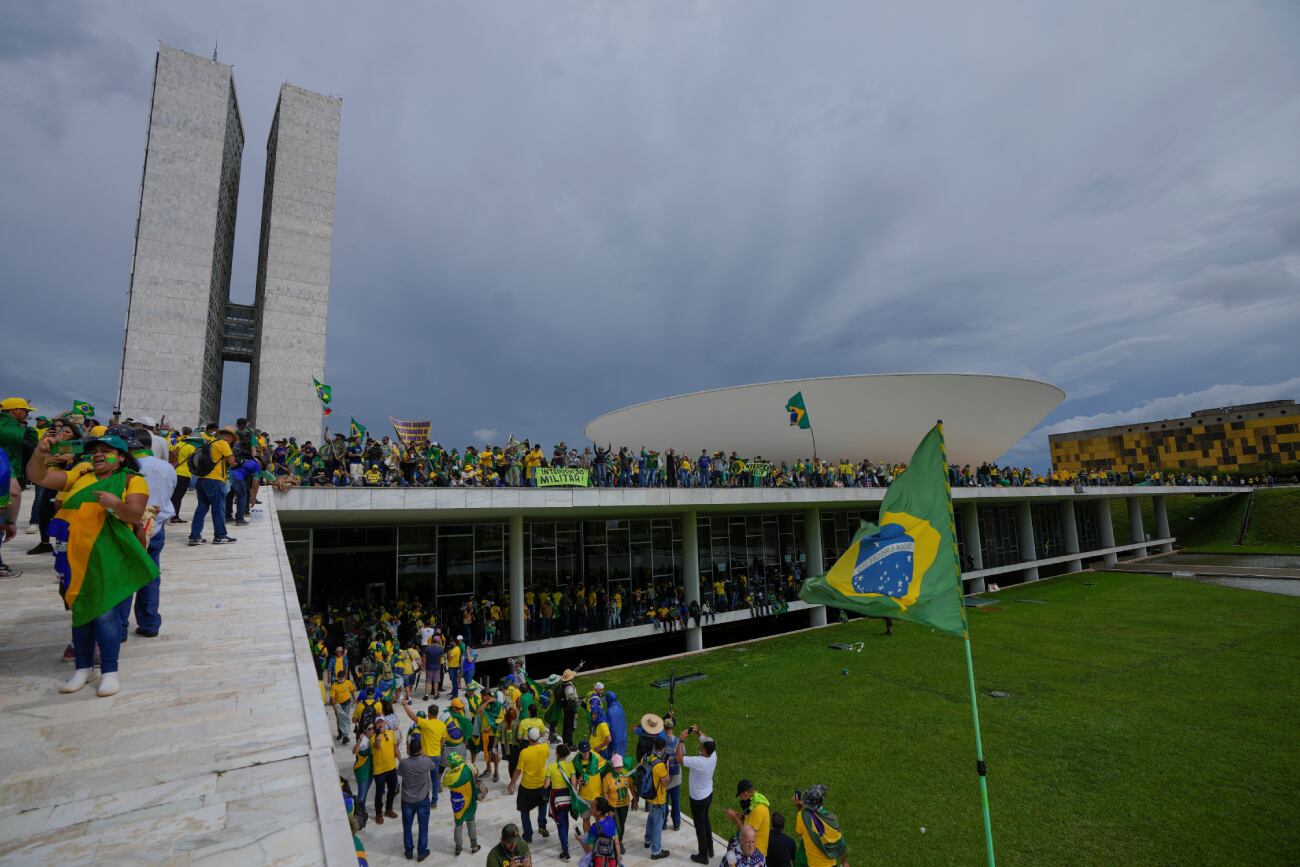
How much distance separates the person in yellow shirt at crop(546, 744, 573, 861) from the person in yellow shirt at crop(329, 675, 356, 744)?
5.08 meters

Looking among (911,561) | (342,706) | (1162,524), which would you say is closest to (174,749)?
(911,561)

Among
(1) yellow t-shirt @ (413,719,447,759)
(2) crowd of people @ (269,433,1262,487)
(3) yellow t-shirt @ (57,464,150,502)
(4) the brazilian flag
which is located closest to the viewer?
(3) yellow t-shirt @ (57,464,150,502)

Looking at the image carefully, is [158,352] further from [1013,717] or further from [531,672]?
[1013,717]

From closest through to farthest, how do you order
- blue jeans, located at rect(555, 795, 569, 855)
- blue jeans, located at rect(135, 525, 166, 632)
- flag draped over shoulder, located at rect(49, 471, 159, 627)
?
flag draped over shoulder, located at rect(49, 471, 159, 627)
blue jeans, located at rect(135, 525, 166, 632)
blue jeans, located at rect(555, 795, 569, 855)

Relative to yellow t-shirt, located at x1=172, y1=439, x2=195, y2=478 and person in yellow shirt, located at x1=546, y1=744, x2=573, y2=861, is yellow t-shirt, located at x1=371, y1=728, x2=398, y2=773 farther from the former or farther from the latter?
yellow t-shirt, located at x1=172, y1=439, x2=195, y2=478

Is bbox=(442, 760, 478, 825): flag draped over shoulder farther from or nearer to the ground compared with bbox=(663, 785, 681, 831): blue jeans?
farther from the ground

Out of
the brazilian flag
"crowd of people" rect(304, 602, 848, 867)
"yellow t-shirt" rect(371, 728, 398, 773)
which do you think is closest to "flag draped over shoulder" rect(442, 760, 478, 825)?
"crowd of people" rect(304, 602, 848, 867)

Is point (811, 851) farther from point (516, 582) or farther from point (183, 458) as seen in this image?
point (516, 582)

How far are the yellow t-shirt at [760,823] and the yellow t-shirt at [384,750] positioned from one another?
4.68 metres

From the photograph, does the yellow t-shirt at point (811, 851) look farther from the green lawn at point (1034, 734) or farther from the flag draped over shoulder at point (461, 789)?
the flag draped over shoulder at point (461, 789)

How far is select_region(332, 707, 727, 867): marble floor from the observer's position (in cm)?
672

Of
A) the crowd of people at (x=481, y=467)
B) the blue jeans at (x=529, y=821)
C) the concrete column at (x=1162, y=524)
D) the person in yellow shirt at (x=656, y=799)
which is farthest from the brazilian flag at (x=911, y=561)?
Result: the concrete column at (x=1162, y=524)

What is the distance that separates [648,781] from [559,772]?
106 centimetres

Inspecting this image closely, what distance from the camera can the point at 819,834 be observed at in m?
5.31
